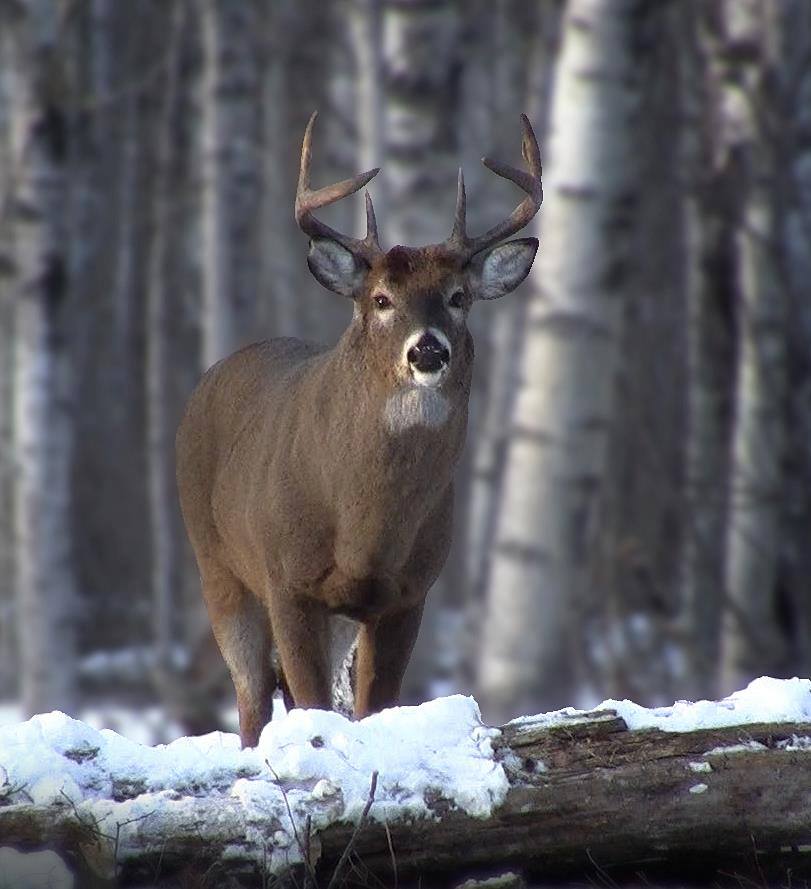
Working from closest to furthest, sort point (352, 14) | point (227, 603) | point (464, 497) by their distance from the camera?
1. point (227, 603)
2. point (352, 14)
3. point (464, 497)

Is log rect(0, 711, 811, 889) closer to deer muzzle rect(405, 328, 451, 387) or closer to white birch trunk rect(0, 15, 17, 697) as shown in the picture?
deer muzzle rect(405, 328, 451, 387)

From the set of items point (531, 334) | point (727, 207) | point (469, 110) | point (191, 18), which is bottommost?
point (531, 334)

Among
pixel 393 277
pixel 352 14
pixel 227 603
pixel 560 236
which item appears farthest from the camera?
pixel 352 14

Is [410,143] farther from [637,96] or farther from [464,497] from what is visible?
[464,497]

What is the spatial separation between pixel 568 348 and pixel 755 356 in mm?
2347

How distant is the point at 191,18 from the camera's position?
19250 mm

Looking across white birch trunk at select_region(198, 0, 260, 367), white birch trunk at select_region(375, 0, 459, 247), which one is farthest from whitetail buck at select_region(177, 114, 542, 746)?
white birch trunk at select_region(198, 0, 260, 367)

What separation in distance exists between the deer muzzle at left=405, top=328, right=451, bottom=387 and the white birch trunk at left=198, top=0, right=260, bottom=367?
921cm

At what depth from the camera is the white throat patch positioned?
526cm

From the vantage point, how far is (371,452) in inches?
207

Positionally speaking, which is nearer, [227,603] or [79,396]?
[227,603]

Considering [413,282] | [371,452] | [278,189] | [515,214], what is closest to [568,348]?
[515,214]

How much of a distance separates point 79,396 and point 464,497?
4.92 m

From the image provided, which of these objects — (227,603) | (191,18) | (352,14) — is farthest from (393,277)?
(191,18)
